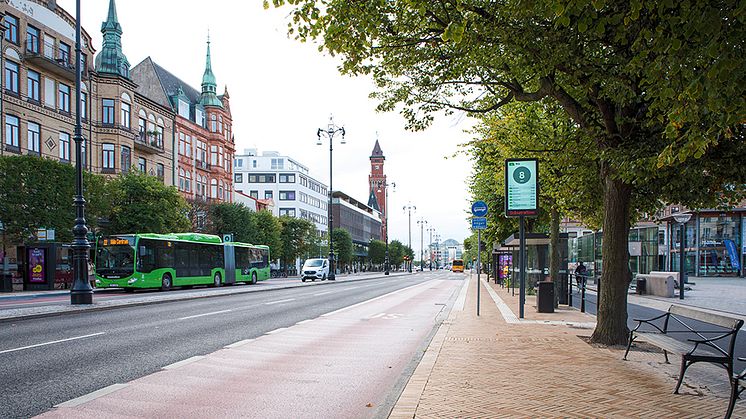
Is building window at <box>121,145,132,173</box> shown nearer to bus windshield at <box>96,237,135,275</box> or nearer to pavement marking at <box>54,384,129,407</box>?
bus windshield at <box>96,237,135,275</box>

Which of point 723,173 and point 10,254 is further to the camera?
point 10,254

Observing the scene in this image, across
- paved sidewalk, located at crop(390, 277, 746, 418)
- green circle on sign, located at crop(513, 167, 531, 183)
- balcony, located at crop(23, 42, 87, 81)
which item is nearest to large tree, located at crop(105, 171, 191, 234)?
balcony, located at crop(23, 42, 87, 81)

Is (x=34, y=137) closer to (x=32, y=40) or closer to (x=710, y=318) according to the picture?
(x=32, y=40)

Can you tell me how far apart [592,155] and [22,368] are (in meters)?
9.60

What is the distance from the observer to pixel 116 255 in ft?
99.7

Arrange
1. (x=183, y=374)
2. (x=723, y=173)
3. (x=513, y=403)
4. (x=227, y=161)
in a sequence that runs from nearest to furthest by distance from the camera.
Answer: (x=513, y=403) < (x=183, y=374) < (x=723, y=173) < (x=227, y=161)

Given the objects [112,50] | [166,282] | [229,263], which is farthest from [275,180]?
[166,282]

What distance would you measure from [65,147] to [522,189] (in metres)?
35.1

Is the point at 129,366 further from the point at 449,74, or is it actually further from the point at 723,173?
the point at 723,173

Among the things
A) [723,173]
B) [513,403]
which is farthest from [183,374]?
[723,173]

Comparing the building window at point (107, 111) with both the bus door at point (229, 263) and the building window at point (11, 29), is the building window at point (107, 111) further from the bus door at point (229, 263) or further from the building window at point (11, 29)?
the bus door at point (229, 263)

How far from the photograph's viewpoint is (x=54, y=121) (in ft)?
130

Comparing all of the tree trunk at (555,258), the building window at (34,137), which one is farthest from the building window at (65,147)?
the tree trunk at (555,258)

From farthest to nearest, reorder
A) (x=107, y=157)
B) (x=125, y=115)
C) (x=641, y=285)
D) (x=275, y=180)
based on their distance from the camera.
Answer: (x=275, y=180)
(x=125, y=115)
(x=107, y=157)
(x=641, y=285)
